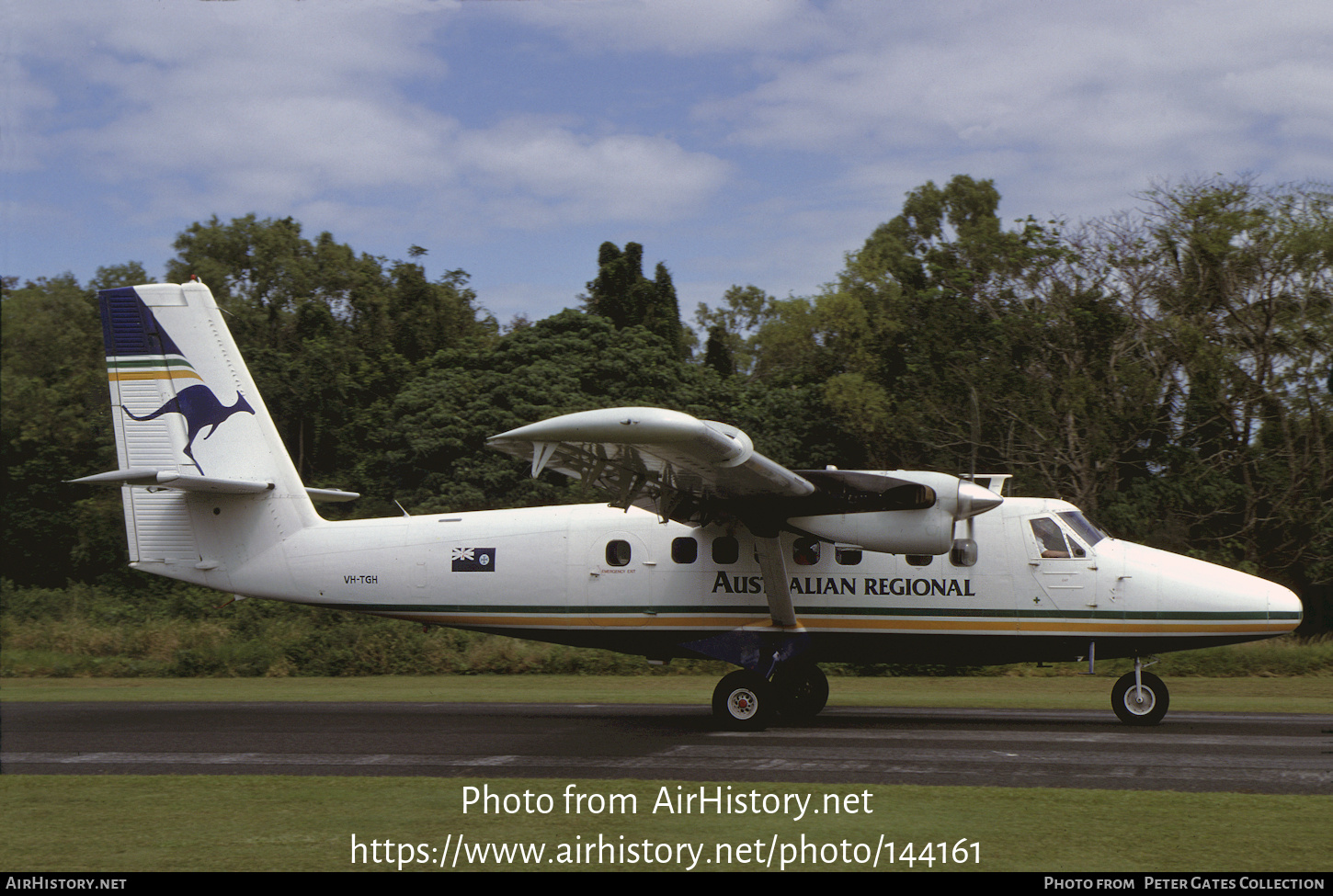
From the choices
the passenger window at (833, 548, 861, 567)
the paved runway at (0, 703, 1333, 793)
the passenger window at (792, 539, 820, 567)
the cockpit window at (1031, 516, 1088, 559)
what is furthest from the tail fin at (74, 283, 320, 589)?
the cockpit window at (1031, 516, 1088, 559)

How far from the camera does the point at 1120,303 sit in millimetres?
30391

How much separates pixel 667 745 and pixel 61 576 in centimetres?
2904

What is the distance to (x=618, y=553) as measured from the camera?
47.8 feet

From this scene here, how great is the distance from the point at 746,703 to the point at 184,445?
8.01 m

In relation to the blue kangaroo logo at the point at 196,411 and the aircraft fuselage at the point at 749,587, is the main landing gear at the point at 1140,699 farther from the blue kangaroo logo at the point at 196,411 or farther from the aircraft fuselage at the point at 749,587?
the blue kangaroo logo at the point at 196,411

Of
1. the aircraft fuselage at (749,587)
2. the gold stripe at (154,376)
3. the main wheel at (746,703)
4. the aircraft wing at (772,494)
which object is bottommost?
the main wheel at (746,703)

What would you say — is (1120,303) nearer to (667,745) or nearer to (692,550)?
(692,550)

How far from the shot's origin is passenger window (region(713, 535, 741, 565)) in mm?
14195

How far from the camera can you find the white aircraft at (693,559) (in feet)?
42.0

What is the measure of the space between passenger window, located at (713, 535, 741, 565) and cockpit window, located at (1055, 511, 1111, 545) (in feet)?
12.9

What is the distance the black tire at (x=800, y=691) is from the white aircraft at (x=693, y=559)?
34 millimetres

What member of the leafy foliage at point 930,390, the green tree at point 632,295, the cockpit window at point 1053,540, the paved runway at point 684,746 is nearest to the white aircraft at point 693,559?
the cockpit window at point 1053,540

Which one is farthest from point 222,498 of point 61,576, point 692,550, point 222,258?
point 222,258

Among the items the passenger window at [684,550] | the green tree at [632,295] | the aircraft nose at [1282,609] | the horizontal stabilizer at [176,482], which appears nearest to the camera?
the horizontal stabilizer at [176,482]
